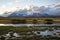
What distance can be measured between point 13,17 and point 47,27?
0.76 metres

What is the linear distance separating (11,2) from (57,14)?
1013 mm

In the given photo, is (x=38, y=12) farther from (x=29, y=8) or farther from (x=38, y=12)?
(x=29, y=8)

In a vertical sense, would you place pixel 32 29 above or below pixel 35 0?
below

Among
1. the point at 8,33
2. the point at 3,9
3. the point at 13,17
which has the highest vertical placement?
the point at 3,9

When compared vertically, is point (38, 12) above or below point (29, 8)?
below

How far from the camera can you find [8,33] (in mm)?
2455

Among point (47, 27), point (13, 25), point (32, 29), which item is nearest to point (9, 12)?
point (13, 25)

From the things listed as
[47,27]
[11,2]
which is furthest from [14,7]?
[47,27]

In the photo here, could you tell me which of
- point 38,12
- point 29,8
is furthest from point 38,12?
point 29,8

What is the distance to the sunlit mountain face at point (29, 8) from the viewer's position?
249cm

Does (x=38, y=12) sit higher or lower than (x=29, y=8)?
lower

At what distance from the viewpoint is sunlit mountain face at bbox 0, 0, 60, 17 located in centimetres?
249

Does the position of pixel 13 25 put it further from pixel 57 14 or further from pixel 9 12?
pixel 57 14

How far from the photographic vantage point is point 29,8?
250 centimetres
